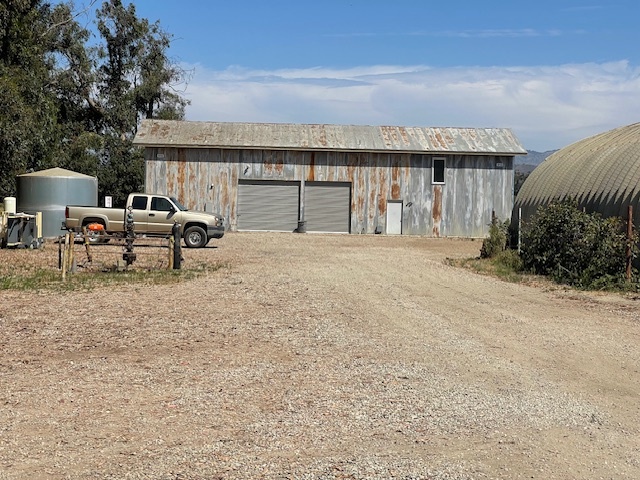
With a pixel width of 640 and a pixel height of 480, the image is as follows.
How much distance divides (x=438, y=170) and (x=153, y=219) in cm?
1915

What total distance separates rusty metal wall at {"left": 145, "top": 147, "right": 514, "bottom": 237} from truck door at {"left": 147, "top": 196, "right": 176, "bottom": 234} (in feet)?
44.4

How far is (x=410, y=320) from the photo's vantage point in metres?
12.0

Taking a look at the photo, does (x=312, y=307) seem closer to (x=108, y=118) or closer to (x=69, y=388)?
(x=69, y=388)

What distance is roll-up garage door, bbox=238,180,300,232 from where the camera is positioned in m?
40.3

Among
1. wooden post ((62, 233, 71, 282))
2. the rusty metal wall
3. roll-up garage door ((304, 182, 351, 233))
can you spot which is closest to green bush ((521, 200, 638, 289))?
wooden post ((62, 233, 71, 282))

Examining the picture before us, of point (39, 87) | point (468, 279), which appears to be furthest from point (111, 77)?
point (468, 279)

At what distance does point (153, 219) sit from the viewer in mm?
26375

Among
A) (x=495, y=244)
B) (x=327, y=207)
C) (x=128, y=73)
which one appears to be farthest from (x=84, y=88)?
(x=495, y=244)

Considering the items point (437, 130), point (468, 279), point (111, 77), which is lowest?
point (468, 279)

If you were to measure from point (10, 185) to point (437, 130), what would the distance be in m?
23.0

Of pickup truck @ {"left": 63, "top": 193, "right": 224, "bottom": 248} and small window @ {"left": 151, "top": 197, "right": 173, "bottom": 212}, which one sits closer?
pickup truck @ {"left": 63, "top": 193, "right": 224, "bottom": 248}

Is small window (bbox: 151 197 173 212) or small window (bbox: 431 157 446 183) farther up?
small window (bbox: 431 157 446 183)

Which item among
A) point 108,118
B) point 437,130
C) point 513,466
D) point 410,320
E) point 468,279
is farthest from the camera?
point 108,118

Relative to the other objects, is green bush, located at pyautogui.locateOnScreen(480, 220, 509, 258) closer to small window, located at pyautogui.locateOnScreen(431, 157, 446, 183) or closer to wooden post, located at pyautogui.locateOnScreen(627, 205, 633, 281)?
wooden post, located at pyautogui.locateOnScreen(627, 205, 633, 281)
